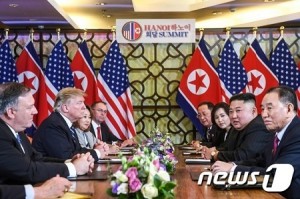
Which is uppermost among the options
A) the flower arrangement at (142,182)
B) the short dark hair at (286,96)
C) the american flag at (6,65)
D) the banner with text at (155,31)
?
the banner with text at (155,31)

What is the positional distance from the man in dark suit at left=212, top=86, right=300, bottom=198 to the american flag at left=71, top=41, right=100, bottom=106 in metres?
A: 4.85

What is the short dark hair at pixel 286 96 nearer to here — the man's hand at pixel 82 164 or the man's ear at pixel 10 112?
the man's hand at pixel 82 164

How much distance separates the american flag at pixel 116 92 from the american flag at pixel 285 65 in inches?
88.9

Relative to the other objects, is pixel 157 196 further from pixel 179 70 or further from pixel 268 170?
pixel 179 70

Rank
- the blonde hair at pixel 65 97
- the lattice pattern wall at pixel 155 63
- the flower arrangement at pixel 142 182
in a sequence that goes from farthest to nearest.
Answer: the lattice pattern wall at pixel 155 63 → the blonde hair at pixel 65 97 → the flower arrangement at pixel 142 182

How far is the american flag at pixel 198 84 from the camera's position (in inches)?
334

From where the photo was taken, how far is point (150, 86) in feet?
28.7

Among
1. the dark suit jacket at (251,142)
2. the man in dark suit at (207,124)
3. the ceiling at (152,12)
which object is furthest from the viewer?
A: the ceiling at (152,12)

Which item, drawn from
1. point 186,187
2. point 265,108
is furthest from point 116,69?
point 186,187

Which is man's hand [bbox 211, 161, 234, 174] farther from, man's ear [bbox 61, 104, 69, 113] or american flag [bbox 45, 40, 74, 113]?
american flag [bbox 45, 40, 74, 113]

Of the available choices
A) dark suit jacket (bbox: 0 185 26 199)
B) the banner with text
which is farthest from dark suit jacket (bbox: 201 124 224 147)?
dark suit jacket (bbox: 0 185 26 199)

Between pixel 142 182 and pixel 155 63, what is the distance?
6.70 meters

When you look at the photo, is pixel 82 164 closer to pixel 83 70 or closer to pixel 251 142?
pixel 251 142

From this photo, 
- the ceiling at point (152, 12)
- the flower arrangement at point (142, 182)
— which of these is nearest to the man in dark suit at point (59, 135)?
the flower arrangement at point (142, 182)
